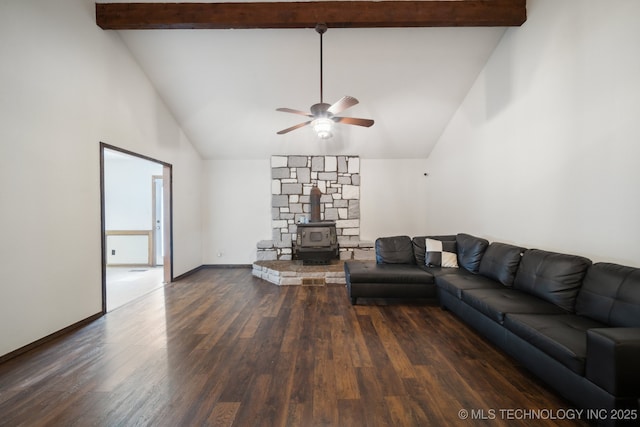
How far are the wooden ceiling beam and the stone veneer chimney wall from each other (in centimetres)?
310

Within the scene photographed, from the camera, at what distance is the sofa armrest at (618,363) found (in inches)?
56.9

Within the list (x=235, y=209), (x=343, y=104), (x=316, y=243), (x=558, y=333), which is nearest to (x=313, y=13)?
(x=343, y=104)

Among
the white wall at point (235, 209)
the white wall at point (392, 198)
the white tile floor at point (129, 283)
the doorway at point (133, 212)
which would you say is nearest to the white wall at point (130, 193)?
the doorway at point (133, 212)

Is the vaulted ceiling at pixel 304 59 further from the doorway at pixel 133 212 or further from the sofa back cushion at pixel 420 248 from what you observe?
the sofa back cushion at pixel 420 248

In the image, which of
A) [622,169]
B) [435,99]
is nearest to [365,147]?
[435,99]

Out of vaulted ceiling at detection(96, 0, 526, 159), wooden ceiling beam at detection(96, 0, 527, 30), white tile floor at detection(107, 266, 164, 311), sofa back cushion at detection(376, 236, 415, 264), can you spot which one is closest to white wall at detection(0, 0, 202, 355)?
wooden ceiling beam at detection(96, 0, 527, 30)

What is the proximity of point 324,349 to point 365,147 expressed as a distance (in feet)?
14.7

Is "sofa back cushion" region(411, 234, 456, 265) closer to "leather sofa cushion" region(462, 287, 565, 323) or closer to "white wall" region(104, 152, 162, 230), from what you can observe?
"leather sofa cushion" region(462, 287, 565, 323)

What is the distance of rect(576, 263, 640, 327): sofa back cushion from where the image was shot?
1891 mm

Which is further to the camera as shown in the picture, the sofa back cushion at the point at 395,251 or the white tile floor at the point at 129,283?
the sofa back cushion at the point at 395,251

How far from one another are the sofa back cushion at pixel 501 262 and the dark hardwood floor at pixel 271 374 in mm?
701

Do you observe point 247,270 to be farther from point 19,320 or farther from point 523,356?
point 523,356

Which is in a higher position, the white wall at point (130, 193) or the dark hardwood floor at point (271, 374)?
the white wall at point (130, 193)

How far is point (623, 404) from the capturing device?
146 centimetres
